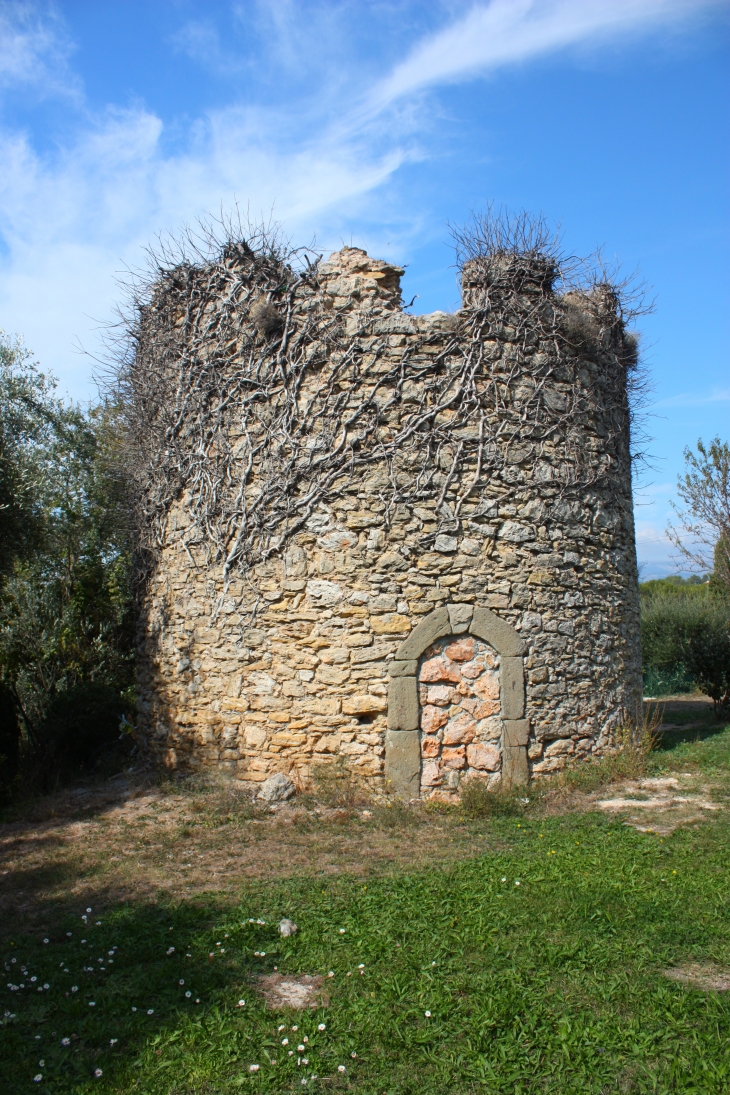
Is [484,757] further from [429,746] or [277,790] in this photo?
[277,790]

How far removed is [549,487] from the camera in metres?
7.66

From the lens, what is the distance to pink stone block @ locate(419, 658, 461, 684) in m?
7.12

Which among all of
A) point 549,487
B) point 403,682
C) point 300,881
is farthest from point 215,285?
point 300,881

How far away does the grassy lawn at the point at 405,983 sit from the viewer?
3.21 m

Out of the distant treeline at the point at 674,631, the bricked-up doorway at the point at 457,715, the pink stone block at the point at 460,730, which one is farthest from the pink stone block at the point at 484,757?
the distant treeline at the point at 674,631

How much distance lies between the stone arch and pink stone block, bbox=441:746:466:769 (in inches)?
9.9

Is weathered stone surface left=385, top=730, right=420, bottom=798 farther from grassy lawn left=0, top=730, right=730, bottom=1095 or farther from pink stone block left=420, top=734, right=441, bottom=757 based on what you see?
grassy lawn left=0, top=730, right=730, bottom=1095

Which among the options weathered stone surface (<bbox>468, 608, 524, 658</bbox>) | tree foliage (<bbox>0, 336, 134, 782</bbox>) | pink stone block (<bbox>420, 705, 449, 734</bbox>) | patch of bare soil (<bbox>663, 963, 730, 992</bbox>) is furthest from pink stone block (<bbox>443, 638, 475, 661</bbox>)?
tree foliage (<bbox>0, 336, 134, 782</bbox>)

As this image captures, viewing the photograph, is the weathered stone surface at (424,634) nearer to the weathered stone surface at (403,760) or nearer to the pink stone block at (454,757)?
the weathered stone surface at (403,760)

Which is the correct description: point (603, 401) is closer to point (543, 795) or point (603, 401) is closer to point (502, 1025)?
point (543, 795)

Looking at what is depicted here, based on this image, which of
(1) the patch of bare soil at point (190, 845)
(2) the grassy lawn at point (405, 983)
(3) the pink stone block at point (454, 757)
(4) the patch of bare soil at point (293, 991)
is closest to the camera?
(2) the grassy lawn at point (405, 983)

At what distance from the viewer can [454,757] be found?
23.4 feet

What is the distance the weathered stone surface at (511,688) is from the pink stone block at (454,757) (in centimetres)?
51

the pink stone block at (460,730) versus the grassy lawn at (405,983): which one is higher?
the pink stone block at (460,730)
